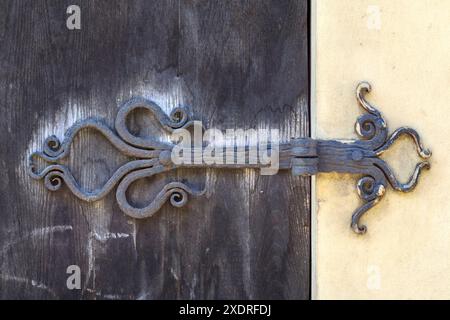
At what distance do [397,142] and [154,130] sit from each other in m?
0.51

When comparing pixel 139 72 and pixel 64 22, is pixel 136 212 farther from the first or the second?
pixel 64 22

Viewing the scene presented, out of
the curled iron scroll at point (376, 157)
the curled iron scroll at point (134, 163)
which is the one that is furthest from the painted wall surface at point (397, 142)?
the curled iron scroll at point (134, 163)

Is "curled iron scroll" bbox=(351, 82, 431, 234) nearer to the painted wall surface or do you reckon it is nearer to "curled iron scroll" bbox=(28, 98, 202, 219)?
the painted wall surface

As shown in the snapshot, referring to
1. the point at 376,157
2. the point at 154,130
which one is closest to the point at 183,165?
the point at 154,130

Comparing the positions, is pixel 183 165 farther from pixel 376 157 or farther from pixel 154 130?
pixel 376 157

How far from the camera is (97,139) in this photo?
138 cm

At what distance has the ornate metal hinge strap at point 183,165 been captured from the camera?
4.32ft

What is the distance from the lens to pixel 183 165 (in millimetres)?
1347

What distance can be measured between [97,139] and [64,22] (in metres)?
0.26

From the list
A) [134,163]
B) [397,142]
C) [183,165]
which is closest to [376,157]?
[397,142]

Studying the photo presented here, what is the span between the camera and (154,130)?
138cm

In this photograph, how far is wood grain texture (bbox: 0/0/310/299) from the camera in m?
1.37

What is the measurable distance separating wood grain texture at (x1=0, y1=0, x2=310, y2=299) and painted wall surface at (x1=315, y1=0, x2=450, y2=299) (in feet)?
0.22
